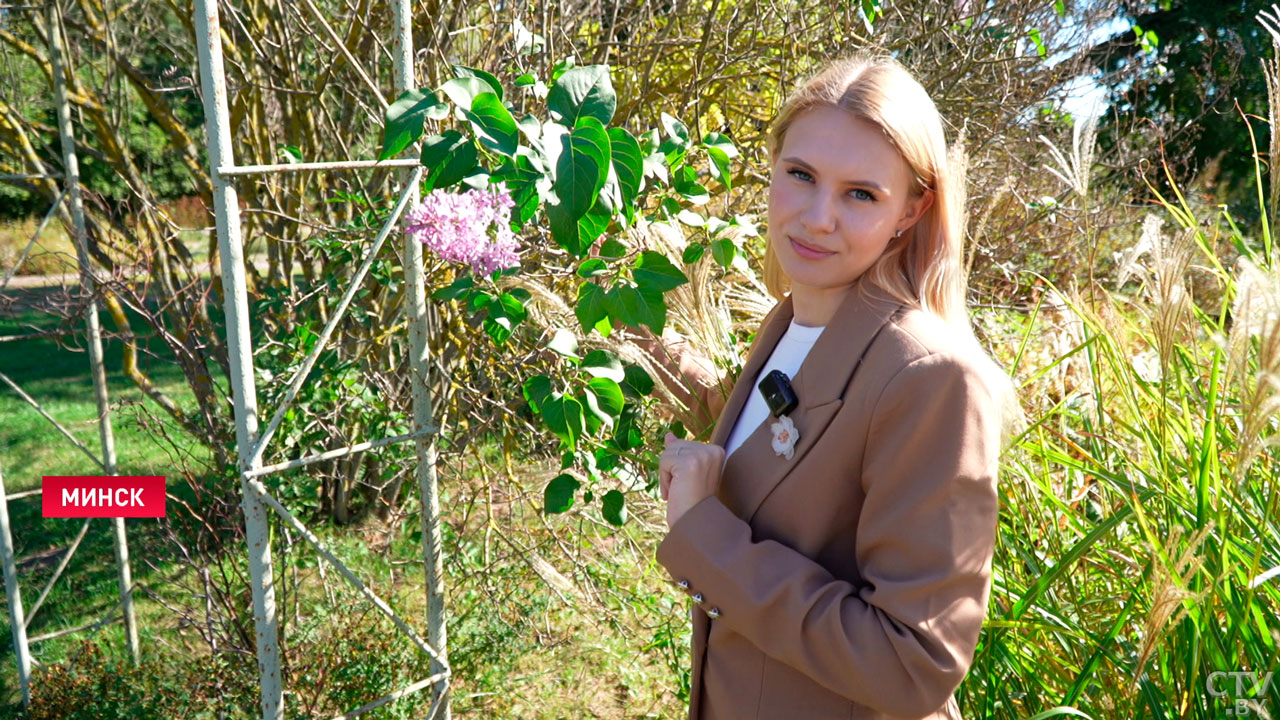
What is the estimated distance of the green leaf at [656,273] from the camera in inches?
69.3

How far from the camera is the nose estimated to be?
1.24m

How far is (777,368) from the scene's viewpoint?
1.44 metres

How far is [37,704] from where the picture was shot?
9.64 feet

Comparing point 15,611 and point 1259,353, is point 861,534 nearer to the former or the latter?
point 1259,353

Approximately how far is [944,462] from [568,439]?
0.85 meters

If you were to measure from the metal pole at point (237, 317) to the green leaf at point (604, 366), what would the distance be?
598 mm

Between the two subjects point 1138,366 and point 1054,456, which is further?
point 1138,366

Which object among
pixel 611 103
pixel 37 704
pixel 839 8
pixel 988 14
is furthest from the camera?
pixel 988 14

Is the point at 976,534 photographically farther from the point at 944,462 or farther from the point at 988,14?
the point at 988,14

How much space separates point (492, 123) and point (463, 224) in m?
0.34

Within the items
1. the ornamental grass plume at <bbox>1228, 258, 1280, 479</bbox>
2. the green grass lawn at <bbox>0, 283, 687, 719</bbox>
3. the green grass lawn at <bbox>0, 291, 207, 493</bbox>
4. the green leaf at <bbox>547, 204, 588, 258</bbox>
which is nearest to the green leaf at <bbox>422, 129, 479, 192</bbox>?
the green leaf at <bbox>547, 204, 588, 258</bbox>

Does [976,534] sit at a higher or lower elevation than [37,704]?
higher

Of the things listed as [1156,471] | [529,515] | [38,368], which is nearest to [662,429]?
[1156,471]

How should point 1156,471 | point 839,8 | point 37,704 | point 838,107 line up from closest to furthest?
point 838,107, point 1156,471, point 37,704, point 839,8
